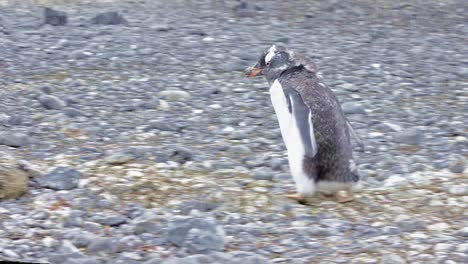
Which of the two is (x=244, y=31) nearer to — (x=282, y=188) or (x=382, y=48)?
(x=382, y=48)

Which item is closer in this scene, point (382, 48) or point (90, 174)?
point (90, 174)

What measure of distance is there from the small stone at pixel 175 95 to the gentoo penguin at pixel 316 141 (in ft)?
5.92

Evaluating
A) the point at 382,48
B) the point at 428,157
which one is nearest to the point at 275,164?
the point at 428,157

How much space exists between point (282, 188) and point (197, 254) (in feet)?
2.71

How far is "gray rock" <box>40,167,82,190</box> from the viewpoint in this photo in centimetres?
442

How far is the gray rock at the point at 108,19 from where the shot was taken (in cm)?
812

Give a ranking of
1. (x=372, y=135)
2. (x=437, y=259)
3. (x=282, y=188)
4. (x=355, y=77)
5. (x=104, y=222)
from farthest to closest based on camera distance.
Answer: (x=355, y=77)
(x=372, y=135)
(x=282, y=188)
(x=104, y=222)
(x=437, y=259)

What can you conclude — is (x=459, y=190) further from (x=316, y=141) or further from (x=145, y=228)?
(x=145, y=228)

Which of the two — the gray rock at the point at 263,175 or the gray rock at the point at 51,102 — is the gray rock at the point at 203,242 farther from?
the gray rock at the point at 51,102

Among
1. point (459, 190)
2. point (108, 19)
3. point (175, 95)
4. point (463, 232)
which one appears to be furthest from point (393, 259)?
point (108, 19)

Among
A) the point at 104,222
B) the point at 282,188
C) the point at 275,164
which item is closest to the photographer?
the point at 104,222

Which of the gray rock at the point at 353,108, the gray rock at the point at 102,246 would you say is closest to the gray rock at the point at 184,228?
the gray rock at the point at 102,246

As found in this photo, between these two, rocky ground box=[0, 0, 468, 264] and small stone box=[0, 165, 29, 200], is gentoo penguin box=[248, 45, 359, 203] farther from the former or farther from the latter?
small stone box=[0, 165, 29, 200]

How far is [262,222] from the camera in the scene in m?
4.12
